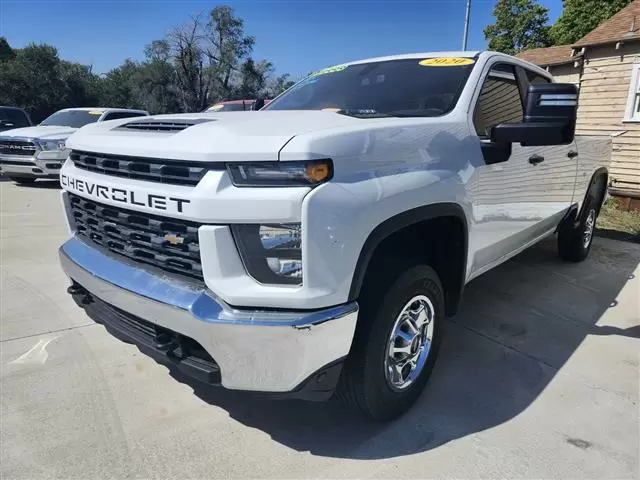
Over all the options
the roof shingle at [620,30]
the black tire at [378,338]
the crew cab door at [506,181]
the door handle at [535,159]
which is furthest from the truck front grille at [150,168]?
the roof shingle at [620,30]

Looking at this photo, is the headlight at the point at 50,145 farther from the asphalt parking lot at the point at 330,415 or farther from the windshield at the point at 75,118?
the asphalt parking lot at the point at 330,415

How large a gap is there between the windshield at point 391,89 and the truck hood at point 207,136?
59 cm

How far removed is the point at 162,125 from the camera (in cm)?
235

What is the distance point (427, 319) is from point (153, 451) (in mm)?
1524

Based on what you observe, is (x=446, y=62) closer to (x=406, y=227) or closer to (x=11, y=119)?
(x=406, y=227)

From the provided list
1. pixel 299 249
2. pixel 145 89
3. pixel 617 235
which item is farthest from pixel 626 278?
pixel 145 89

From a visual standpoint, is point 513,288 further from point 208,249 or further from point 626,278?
point 208,249

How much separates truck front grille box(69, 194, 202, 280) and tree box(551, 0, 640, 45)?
3044 centimetres

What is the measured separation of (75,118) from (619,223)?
12.0 m

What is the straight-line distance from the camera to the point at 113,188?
89.0 inches

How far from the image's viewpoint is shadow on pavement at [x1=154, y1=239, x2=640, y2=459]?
8.01 feet

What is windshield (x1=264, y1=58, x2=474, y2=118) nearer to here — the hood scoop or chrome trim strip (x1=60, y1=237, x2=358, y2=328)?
the hood scoop

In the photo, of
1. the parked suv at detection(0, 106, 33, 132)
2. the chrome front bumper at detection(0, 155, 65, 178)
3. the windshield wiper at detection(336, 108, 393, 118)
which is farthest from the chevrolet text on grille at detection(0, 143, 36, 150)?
the windshield wiper at detection(336, 108, 393, 118)

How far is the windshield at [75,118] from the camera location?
1162 cm
